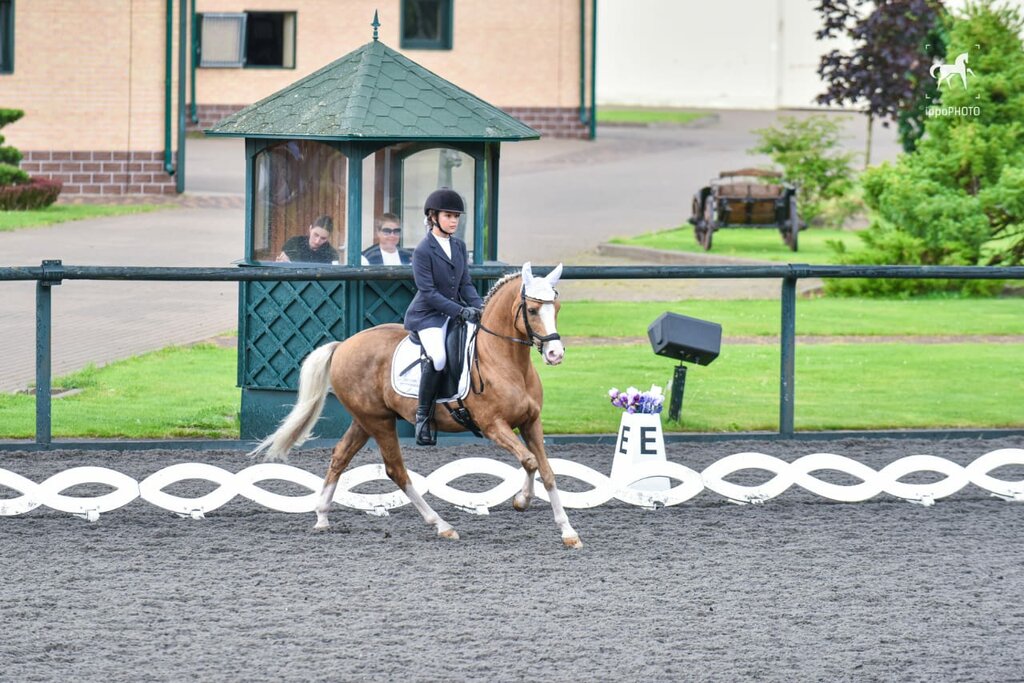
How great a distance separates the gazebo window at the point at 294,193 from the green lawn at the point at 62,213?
13.5 metres

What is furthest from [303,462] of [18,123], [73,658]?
[18,123]

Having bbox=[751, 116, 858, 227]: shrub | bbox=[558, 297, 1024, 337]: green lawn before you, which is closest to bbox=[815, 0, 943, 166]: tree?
bbox=[751, 116, 858, 227]: shrub

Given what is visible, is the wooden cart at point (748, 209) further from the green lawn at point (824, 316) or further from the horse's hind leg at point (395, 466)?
the horse's hind leg at point (395, 466)

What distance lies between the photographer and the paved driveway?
1658cm

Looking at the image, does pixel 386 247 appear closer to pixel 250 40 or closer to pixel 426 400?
pixel 426 400

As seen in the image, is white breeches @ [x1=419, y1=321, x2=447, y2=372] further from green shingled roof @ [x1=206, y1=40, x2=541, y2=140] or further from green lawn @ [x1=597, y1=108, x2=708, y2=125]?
green lawn @ [x1=597, y1=108, x2=708, y2=125]

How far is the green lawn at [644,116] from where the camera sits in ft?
158

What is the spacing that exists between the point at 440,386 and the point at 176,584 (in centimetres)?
193

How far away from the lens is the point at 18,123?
3070cm

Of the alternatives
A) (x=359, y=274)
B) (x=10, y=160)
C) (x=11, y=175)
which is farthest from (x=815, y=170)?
(x=359, y=274)

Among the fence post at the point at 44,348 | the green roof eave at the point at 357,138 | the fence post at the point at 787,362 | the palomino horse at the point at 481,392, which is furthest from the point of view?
the fence post at the point at 787,362

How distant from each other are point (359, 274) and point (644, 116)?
1563 inches

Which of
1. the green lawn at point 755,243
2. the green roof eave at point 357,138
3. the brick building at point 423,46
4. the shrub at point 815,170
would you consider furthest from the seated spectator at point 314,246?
the brick building at point 423,46

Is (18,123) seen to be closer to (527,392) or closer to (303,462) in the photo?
(303,462)
